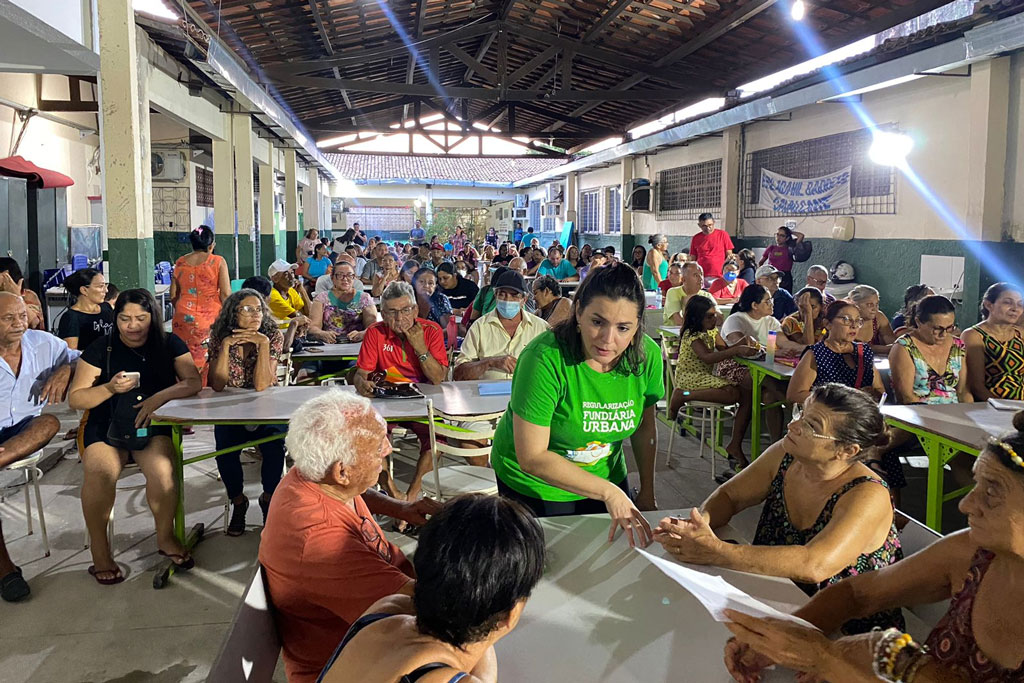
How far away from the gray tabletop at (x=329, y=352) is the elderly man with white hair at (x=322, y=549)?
3.54 m

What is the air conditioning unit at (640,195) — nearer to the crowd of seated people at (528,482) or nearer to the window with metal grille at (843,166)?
the window with metal grille at (843,166)

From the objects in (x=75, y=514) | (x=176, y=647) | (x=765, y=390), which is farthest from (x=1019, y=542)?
(x=75, y=514)

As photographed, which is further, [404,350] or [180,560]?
[404,350]

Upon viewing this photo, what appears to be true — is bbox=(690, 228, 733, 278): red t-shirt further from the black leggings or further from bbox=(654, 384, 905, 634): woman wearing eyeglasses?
bbox=(654, 384, 905, 634): woman wearing eyeglasses

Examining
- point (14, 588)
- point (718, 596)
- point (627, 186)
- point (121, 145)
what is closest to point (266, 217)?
point (627, 186)

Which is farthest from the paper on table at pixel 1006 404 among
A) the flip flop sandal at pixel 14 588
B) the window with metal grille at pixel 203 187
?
the window with metal grille at pixel 203 187

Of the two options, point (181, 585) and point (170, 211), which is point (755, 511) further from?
point (170, 211)

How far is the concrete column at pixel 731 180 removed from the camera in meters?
12.5

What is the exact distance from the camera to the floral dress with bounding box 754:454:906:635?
1.87 metres

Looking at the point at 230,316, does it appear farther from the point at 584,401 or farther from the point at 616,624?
the point at 616,624

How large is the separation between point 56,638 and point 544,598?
2.35 m

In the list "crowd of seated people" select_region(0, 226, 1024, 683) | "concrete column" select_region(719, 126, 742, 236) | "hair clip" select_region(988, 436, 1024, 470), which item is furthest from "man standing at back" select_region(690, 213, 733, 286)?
"hair clip" select_region(988, 436, 1024, 470)

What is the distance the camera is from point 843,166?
1001cm

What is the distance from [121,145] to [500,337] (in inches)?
157
